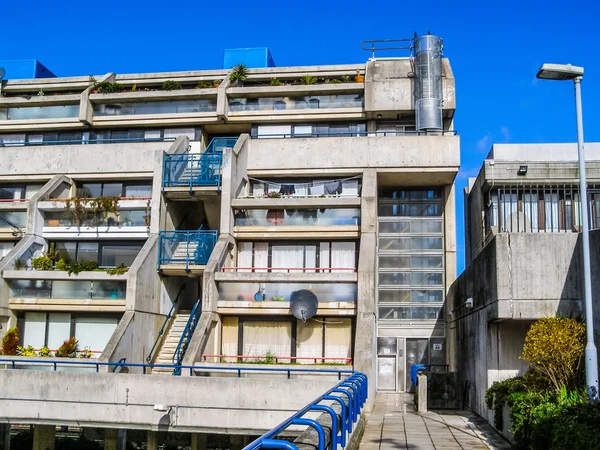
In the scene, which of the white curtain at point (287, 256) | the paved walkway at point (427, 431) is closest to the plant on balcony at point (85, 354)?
the white curtain at point (287, 256)

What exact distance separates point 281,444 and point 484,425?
606 inches

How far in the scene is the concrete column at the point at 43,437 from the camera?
27.6 m

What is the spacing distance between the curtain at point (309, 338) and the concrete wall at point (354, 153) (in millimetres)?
8063

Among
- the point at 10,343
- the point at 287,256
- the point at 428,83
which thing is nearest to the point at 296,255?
the point at 287,256

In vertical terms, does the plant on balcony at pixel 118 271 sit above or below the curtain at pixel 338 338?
above

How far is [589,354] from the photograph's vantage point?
14641mm

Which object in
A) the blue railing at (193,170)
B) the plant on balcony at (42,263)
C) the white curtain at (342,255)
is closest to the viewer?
the plant on balcony at (42,263)

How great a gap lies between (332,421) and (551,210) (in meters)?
18.9

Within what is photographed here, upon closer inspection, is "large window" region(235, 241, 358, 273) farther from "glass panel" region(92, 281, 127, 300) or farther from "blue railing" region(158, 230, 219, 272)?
"glass panel" region(92, 281, 127, 300)

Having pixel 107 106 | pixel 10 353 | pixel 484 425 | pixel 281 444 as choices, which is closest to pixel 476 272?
pixel 484 425

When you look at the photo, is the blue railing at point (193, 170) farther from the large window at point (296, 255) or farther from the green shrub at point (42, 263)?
the green shrub at point (42, 263)

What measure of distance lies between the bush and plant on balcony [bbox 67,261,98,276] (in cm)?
2090

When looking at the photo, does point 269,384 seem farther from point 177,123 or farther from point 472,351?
point 177,123

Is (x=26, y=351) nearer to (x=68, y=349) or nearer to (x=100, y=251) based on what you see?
(x=68, y=349)
